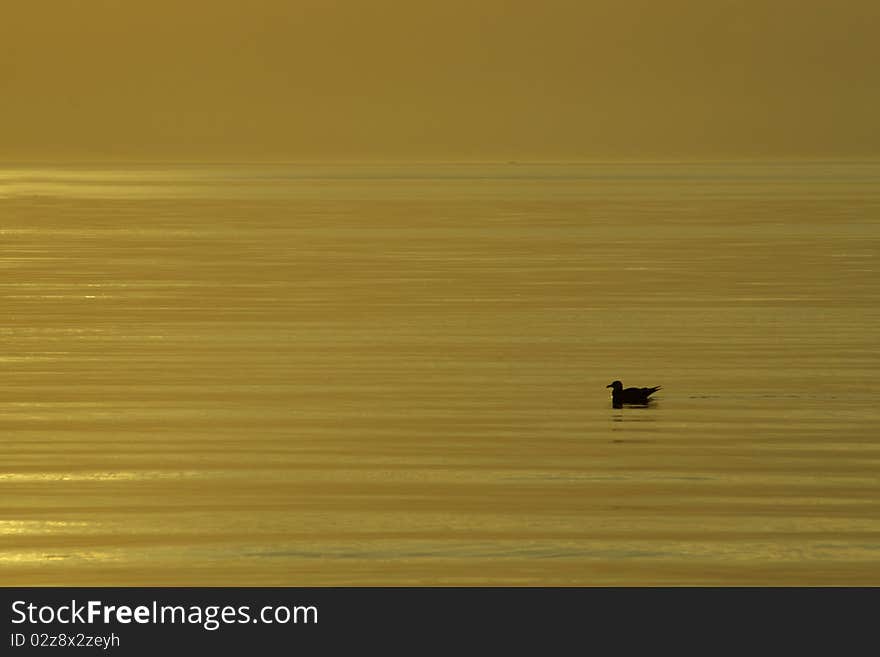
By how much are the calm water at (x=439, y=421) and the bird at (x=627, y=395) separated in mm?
123

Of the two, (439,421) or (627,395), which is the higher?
(627,395)

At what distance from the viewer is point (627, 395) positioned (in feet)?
59.1

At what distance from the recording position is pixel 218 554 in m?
12.4

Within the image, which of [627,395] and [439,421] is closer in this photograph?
[439,421]

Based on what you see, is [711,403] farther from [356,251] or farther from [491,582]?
[356,251]

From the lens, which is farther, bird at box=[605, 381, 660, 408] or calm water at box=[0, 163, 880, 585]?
bird at box=[605, 381, 660, 408]

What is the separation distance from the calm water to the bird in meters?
0.12

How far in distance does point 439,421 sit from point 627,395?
1.80m

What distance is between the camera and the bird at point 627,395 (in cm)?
1800

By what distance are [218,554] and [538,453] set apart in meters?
3.94

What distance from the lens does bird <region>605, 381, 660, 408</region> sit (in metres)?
18.0

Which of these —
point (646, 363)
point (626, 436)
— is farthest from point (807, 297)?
point (626, 436)

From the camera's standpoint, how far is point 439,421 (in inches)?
679
